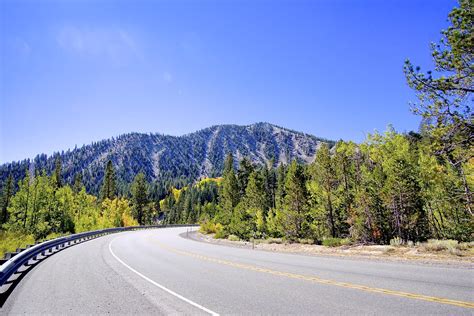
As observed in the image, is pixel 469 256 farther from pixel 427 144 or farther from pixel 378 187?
pixel 378 187

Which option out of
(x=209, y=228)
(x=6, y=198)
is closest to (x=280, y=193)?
(x=209, y=228)

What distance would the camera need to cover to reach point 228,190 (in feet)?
148

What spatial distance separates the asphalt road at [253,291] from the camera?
628 centimetres

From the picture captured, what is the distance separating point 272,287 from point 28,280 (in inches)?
337

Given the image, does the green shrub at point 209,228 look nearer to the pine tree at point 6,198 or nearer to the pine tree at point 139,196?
the pine tree at point 139,196

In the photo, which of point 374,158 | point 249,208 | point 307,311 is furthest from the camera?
point 249,208

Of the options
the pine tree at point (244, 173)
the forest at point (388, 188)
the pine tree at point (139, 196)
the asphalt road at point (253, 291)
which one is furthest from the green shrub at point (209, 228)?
the asphalt road at point (253, 291)

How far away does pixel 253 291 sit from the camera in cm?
793

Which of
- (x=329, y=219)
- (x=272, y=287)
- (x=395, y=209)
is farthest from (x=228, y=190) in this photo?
(x=272, y=287)

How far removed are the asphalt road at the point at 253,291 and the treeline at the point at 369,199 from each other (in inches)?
511

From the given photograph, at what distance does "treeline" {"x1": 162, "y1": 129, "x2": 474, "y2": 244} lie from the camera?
24.0m

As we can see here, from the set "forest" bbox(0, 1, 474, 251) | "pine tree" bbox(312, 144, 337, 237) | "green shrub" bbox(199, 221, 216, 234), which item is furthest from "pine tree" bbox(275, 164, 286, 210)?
"green shrub" bbox(199, 221, 216, 234)

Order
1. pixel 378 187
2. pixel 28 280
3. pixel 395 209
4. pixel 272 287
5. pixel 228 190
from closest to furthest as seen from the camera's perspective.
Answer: pixel 272 287 < pixel 28 280 < pixel 395 209 < pixel 378 187 < pixel 228 190

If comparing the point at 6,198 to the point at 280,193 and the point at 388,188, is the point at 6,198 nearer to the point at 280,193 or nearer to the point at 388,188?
the point at 280,193
